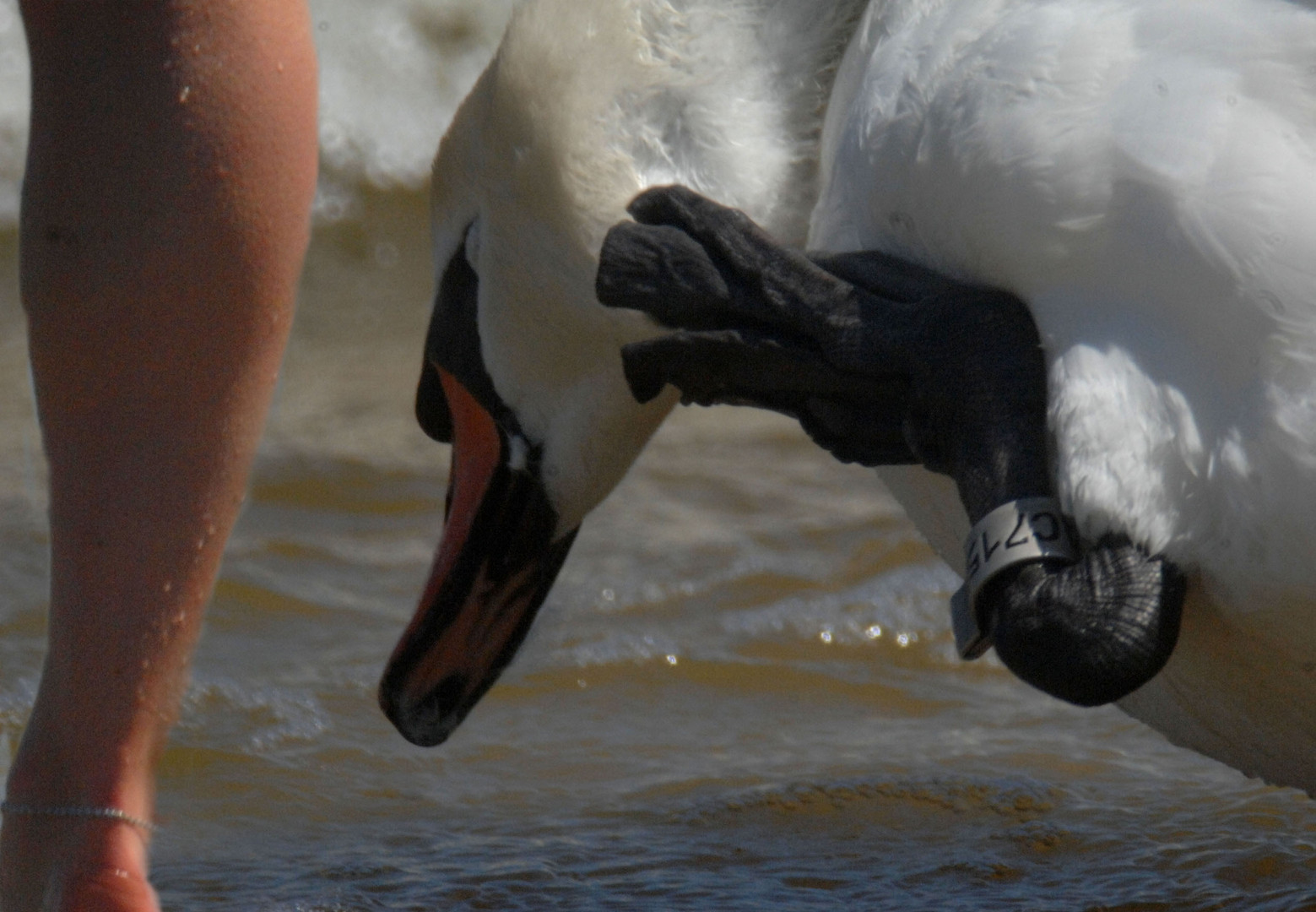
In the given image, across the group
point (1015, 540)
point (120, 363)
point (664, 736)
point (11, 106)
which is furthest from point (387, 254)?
point (1015, 540)

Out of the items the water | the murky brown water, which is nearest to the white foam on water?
the water

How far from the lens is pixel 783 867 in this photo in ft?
8.21

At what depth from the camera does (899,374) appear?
1.89m

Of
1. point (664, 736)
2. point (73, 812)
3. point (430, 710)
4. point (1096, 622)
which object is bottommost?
point (664, 736)

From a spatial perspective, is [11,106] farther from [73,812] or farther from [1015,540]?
[1015,540]

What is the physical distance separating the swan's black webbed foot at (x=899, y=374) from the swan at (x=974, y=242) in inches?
1.3

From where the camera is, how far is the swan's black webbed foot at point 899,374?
1692 millimetres

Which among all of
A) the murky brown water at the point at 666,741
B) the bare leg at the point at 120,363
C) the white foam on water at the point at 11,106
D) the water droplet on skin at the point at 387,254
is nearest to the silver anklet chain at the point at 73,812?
the bare leg at the point at 120,363

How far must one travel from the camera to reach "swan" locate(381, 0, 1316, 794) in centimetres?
165

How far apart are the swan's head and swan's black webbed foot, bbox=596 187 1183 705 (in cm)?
14

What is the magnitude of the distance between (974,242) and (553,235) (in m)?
0.60

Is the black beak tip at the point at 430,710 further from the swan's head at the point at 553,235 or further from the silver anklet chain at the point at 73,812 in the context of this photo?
the silver anklet chain at the point at 73,812

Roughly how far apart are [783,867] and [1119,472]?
38.1 inches

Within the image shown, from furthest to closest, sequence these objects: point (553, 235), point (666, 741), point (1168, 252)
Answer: point (666, 741)
point (553, 235)
point (1168, 252)
